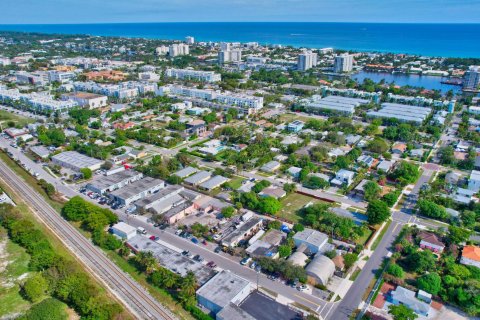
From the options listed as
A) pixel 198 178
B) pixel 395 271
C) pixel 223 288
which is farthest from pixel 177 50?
pixel 395 271

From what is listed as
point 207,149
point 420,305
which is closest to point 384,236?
point 420,305

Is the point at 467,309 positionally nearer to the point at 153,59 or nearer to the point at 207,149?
the point at 207,149

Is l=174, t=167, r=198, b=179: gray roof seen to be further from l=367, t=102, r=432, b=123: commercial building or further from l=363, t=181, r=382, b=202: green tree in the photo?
l=367, t=102, r=432, b=123: commercial building

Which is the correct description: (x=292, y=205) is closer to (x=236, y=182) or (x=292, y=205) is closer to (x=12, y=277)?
(x=236, y=182)

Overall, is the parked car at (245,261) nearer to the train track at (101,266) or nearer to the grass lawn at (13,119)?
the train track at (101,266)

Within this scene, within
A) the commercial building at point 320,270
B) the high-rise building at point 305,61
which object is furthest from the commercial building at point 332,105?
the commercial building at point 320,270

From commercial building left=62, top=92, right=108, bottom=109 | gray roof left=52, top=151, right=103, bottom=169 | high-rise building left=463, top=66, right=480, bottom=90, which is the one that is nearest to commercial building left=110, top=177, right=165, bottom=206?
gray roof left=52, top=151, right=103, bottom=169

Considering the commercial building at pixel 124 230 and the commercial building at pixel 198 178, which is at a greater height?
the commercial building at pixel 198 178
